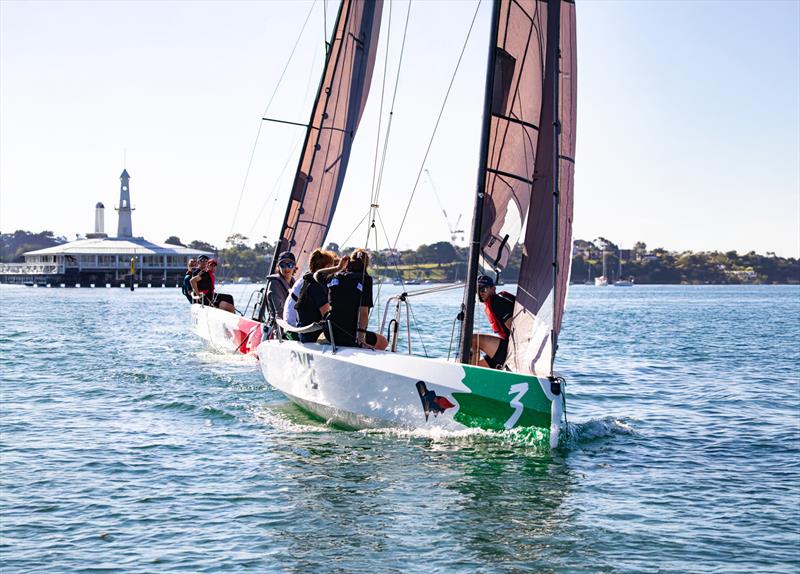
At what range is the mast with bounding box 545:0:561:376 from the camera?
9383mm

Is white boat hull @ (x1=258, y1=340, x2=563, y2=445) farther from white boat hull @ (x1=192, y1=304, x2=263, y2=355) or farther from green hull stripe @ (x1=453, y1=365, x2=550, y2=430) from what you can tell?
white boat hull @ (x1=192, y1=304, x2=263, y2=355)

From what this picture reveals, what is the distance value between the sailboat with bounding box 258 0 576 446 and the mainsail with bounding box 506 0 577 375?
1 centimetres

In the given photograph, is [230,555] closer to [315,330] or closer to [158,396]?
[315,330]

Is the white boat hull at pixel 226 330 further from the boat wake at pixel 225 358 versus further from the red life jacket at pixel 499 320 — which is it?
the red life jacket at pixel 499 320

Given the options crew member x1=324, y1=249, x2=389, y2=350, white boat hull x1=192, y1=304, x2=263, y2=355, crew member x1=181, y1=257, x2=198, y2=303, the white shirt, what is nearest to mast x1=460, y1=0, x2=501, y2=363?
crew member x1=324, y1=249, x2=389, y2=350

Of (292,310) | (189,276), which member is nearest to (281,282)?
(292,310)

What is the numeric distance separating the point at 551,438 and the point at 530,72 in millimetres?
3800

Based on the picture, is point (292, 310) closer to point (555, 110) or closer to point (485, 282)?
point (485, 282)

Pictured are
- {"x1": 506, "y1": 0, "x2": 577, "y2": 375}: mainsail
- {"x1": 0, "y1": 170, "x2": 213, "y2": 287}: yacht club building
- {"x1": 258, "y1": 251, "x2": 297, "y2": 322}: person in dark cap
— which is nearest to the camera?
{"x1": 506, "y1": 0, "x2": 577, "y2": 375}: mainsail

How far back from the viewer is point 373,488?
836 cm

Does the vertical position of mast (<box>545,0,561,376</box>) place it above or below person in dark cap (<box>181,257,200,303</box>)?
above

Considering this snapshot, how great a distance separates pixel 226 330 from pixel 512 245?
10.5 metres

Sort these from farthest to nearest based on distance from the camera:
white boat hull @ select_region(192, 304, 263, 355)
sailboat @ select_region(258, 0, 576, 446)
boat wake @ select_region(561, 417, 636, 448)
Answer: white boat hull @ select_region(192, 304, 263, 355) < boat wake @ select_region(561, 417, 636, 448) < sailboat @ select_region(258, 0, 576, 446)

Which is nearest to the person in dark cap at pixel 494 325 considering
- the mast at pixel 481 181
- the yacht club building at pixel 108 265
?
the mast at pixel 481 181
